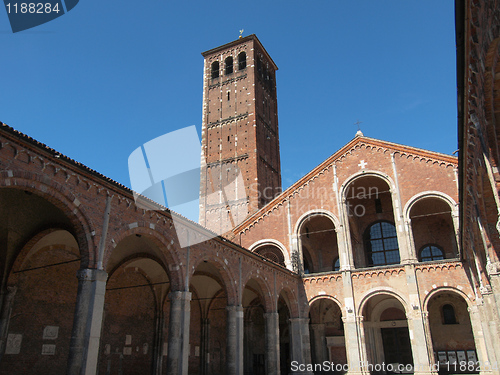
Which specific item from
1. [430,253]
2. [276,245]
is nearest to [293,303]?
[276,245]

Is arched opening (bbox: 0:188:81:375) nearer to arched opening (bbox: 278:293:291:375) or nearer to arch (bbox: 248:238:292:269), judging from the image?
arch (bbox: 248:238:292:269)

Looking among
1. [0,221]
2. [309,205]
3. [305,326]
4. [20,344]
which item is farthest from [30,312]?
[309,205]

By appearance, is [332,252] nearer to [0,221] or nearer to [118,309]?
[118,309]

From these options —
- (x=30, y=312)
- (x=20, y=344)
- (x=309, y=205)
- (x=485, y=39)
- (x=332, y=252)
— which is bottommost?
(x=20, y=344)

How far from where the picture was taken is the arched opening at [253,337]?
915 inches

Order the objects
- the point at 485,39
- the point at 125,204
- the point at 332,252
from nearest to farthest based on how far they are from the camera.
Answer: the point at 485,39, the point at 125,204, the point at 332,252

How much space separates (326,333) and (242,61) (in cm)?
2563

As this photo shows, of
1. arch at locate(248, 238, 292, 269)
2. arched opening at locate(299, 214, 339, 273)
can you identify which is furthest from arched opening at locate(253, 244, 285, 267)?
arched opening at locate(299, 214, 339, 273)

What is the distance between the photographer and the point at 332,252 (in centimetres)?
2531

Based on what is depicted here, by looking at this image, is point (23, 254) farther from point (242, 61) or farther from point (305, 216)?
point (242, 61)

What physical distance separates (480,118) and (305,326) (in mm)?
16290

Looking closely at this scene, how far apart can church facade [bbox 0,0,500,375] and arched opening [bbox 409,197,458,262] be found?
0.26 feet

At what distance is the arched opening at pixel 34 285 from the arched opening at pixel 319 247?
14.1 meters

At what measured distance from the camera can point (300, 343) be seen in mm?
20594
